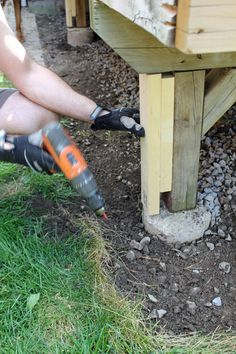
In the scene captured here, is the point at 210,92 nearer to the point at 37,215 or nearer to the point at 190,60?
the point at 190,60

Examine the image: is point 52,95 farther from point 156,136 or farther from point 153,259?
point 153,259

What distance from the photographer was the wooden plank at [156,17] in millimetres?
974

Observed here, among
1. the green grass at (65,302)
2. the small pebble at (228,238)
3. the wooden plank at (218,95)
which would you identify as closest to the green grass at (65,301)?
the green grass at (65,302)

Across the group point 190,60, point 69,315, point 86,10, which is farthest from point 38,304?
point 86,10

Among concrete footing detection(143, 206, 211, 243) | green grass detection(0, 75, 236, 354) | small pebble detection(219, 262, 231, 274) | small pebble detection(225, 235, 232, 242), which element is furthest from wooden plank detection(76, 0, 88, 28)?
small pebble detection(219, 262, 231, 274)

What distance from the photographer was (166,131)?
5.44 feet

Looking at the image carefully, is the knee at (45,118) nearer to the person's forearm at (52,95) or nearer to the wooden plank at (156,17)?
the person's forearm at (52,95)

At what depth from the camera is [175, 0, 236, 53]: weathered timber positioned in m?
0.90

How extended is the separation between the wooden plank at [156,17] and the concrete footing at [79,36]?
3.37m

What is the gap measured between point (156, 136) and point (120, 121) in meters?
0.15

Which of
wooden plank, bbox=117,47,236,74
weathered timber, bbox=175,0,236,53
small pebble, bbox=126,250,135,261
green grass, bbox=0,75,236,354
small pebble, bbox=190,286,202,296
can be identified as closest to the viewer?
weathered timber, bbox=175,0,236,53

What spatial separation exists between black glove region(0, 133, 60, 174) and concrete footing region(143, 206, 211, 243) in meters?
0.57

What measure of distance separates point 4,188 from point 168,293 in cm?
96

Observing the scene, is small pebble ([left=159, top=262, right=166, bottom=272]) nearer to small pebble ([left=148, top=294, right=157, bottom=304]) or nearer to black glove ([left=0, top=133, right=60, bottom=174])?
small pebble ([left=148, top=294, right=157, bottom=304])
